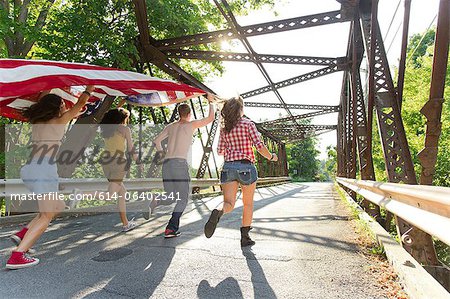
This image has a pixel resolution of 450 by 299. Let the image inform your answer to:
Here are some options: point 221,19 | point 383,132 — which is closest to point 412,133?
point 221,19

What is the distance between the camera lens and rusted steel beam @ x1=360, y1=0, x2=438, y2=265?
458 centimetres

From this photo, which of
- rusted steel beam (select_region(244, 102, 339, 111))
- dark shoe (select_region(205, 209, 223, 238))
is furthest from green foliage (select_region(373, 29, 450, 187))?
dark shoe (select_region(205, 209, 223, 238))

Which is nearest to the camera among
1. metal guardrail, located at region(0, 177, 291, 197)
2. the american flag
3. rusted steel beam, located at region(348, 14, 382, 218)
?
the american flag

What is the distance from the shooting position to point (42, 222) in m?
3.87

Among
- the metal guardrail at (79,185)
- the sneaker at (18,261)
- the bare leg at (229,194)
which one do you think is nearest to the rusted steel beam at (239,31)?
the metal guardrail at (79,185)

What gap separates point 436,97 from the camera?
4223 mm

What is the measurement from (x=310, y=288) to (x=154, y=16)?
9746 millimetres

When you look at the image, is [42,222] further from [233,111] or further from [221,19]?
[221,19]

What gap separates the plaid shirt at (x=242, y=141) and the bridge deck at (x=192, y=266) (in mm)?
1180

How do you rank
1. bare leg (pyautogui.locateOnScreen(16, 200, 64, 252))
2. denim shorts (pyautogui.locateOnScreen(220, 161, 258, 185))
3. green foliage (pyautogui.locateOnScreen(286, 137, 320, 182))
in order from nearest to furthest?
bare leg (pyautogui.locateOnScreen(16, 200, 64, 252)) < denim shorts (pyautogui.locateOnScreen(220, 161, 258, 185)) < green foliage (pyautogui.locateOnScreen(286, 137, 320, 182))

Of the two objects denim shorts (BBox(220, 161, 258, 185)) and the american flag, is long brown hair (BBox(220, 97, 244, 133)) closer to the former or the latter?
denim shorts (BBox(220, 161, 258, 185))

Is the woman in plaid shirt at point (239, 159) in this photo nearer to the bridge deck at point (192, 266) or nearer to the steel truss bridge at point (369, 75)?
the bridge deck at point (192, 266)

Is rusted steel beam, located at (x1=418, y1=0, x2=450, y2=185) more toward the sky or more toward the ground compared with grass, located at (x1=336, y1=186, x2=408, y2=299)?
more toward the sky

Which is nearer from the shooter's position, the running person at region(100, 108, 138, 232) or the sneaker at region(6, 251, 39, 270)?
the sneaker at region(6, 251, 39, 270)
